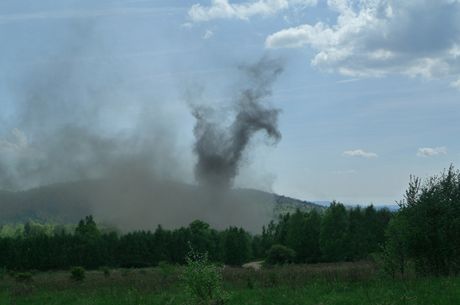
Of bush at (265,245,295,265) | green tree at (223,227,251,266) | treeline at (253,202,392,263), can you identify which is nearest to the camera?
bush at (265,245,295,265)

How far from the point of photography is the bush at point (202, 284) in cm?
2075

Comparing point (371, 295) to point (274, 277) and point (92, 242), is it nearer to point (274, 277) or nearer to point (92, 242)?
point (274, 277)

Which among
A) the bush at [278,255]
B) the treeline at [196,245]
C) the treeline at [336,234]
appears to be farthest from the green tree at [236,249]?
the bush at [278,255]

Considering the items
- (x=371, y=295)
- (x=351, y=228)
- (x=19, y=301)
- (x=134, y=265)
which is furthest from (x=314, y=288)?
(x=134, y=265)

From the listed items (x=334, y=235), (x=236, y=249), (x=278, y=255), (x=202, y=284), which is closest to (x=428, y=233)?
(x=202, y=284)

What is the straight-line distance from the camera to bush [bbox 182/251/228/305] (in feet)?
68.1

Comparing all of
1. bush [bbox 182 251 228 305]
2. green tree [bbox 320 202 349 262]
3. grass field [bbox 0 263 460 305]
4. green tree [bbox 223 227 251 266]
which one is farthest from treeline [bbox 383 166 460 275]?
green tree [bbox 223 227 251 266]

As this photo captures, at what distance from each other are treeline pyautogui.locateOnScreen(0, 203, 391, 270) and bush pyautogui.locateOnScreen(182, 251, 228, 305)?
78485 mm

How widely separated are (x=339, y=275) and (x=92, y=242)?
272 ft

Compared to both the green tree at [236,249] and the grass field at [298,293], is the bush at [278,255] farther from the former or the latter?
the grass field at [298,293]

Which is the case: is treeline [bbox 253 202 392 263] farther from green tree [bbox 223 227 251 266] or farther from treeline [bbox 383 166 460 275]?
treeline [bbox 383 166 460 275]

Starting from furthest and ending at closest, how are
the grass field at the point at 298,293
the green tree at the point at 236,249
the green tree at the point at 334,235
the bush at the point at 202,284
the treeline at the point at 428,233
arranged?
the green tree at the point at 236,249
the green tree at the point at 334,235
the treeline at the point at 428,233
the grass field at the point at 298,293
the bush at the point at 202,284

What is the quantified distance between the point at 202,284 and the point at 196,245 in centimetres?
9901

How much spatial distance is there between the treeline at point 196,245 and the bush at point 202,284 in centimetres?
7848
